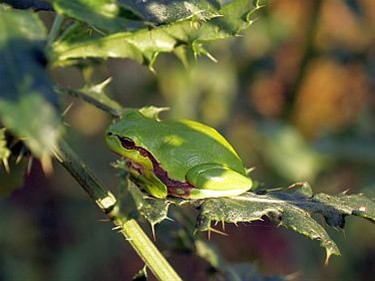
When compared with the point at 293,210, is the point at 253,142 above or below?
below

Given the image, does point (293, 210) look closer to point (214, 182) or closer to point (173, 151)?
point (214, 182)

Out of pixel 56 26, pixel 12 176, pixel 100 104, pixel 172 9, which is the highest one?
pixel 172 9

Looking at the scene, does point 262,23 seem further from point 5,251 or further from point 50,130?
point 50,130

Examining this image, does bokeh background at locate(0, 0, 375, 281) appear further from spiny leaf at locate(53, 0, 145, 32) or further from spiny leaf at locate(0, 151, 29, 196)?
spiny leaf at locate(53, 0, 145, 32)

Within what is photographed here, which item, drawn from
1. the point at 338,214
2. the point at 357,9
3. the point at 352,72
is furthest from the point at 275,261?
the point at 338,214

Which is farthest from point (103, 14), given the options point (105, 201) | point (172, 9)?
point (105, 201)

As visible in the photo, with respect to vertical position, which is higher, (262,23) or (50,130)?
(50,130)
